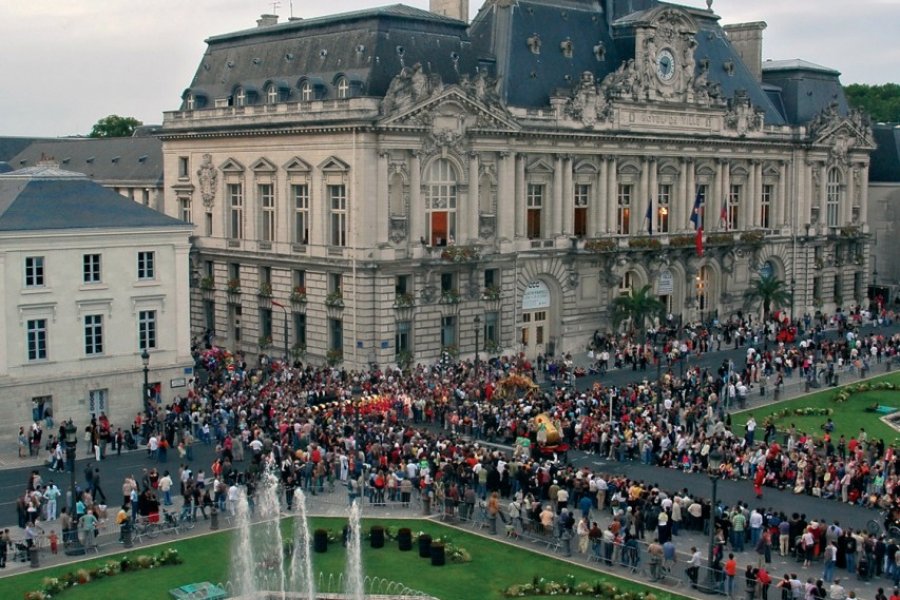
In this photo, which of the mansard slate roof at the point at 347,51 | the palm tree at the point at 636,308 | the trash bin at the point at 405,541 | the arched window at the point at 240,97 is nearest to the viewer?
the trash bin at the point at 405,541

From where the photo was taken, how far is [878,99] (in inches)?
7067

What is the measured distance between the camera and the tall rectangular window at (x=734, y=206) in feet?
310

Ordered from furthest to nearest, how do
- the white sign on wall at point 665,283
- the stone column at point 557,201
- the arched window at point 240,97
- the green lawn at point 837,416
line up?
the white sign on wall at point 665,283
the stone column at point 557,201
the arched window at point 240,97
the green lawn at point 837,416

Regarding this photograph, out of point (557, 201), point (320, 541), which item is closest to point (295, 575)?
point (320, 541)

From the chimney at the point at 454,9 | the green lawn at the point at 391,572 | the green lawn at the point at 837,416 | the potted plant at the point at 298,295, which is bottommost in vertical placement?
the green lawn at the point at 391,572

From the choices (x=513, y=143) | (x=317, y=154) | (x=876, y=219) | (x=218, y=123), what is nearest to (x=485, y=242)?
(x=513, y=143)

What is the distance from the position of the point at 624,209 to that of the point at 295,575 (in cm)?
5353

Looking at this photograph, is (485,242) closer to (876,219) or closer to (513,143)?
(513,143)

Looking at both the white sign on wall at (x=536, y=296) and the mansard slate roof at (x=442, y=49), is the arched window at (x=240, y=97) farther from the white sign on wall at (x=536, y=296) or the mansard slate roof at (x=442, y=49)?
the white sign on wall at (x=536, y=296)

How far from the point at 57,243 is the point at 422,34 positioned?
27929 mm

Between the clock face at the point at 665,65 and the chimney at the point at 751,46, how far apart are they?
1729 cm

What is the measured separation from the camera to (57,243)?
191ft

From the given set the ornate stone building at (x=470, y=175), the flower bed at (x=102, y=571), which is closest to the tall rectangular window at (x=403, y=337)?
the ornate stone building at (x=470, y=175)

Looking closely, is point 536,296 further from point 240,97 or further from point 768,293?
point 240,97
